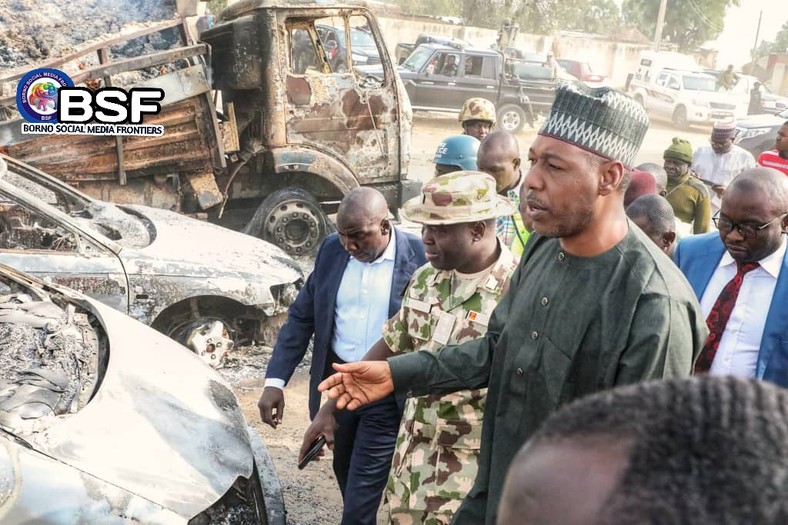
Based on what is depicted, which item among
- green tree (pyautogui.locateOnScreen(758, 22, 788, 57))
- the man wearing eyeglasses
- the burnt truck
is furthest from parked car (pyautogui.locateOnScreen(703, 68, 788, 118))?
green tree (pyautogui.locateOnScreen(758, 22, 788, 57))

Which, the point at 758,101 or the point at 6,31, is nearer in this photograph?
the point at 6,31

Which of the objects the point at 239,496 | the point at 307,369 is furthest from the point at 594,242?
the point at 307,369

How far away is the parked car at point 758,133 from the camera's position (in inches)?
539

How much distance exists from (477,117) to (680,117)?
19.4 meters

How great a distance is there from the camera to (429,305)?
9.91 ft

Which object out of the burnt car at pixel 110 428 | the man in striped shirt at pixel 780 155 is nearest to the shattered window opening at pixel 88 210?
the burnt car at pixel 110 428

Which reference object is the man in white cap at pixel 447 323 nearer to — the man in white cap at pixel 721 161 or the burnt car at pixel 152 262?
the burnt car at pixel 152 262

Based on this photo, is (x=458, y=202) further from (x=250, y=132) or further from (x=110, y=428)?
(x=250, y=132)

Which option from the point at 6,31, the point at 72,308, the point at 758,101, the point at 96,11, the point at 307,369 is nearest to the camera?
the point at 72,308

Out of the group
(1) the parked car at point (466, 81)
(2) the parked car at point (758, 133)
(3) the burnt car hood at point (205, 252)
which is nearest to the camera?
(3) the burnt car hood at point (205, 252)

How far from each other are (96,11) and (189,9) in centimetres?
105

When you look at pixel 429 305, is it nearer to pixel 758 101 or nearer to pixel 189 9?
pixel 189 9

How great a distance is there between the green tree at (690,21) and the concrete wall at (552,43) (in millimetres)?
7454

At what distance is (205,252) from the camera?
Answer: 5.54 meters
